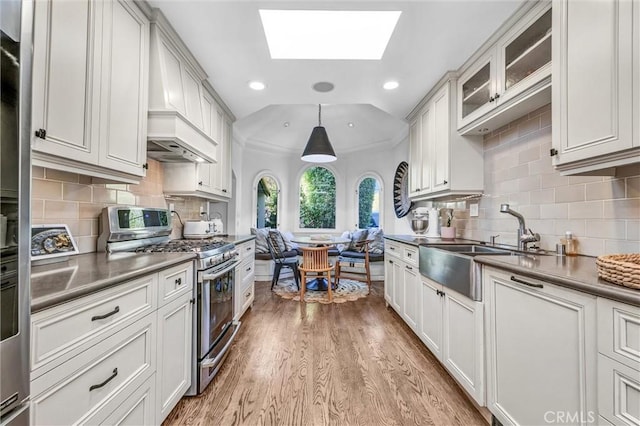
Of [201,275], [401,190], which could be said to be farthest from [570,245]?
[401,190]

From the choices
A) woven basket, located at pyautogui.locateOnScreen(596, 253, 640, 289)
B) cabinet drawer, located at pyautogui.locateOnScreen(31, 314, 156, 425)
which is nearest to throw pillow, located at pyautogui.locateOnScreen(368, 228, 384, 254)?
woven basket, located at pyautogui.locateOnScreen(596, 253, 640, 289)

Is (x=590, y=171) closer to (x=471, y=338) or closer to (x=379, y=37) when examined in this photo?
(x=471, y=338)

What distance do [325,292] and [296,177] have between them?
108 inches

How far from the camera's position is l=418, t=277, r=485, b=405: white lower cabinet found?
157cm

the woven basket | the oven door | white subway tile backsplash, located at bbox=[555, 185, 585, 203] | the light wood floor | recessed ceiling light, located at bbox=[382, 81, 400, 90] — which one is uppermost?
recessed ceiling light, located at bbox=[382, 81, 400, 90]

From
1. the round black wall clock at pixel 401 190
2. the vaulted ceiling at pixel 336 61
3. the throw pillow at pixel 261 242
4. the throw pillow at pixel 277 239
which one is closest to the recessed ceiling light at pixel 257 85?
the vaulted ceiling at pixel 336 61

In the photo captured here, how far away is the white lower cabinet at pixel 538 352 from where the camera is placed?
100cm

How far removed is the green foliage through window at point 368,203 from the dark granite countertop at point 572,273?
4083 mm

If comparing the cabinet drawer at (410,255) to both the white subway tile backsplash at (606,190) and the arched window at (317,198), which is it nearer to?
the white subway tile backsplash at (606,190)

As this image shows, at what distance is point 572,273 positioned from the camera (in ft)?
3.67

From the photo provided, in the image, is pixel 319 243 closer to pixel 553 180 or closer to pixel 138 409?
pixel 553 180

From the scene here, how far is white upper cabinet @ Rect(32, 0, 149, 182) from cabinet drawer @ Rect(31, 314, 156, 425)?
0.86 m

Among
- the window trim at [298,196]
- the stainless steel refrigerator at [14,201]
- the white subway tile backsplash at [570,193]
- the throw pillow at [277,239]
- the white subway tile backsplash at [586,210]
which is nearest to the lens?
the stainless steel refrigerator at [14,201]

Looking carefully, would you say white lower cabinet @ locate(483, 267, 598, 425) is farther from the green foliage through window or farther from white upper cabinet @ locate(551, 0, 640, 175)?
the green foliage through window
